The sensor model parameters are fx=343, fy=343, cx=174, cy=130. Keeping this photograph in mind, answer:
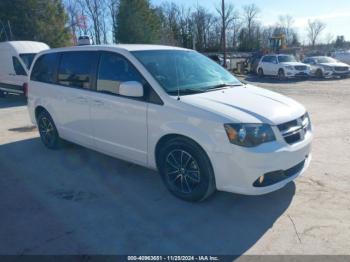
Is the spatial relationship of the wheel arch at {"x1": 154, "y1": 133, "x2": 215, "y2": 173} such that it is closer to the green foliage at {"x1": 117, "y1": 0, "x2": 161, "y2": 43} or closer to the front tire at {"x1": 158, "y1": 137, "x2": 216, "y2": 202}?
the front tire at {"x1": 158, "y1": 137, "x2": 216, "y2": 202}

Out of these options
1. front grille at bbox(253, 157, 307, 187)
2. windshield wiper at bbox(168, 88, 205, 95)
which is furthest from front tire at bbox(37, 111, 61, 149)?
front grille at bbox(253, 157, 307, 187)

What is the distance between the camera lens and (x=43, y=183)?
503 cm

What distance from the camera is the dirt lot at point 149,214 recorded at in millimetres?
3391

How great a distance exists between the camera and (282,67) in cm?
2300

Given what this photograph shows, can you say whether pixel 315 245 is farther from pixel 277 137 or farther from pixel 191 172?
pixel 191 172

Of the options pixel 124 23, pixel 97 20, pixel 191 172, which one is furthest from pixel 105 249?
A: pixel 97 20

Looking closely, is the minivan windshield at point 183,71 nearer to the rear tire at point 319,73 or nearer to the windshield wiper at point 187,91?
the windshield wiper at point 187,91

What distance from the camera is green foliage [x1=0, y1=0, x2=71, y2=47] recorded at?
31.1 metres

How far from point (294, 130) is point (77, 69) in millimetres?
3458

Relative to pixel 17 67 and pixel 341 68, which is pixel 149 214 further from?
pixel 341 68

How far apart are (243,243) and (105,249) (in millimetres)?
1362

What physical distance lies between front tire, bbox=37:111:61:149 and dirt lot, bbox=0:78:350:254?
0.69 m

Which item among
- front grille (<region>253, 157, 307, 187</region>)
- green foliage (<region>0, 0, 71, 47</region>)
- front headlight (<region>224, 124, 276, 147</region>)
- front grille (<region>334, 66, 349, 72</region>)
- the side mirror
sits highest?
green foliage (<region>0, 0, 71, 47</region>)

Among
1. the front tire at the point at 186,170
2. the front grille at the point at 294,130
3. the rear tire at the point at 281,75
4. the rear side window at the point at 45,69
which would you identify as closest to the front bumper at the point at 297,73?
the rear tire at the point at 281,75
